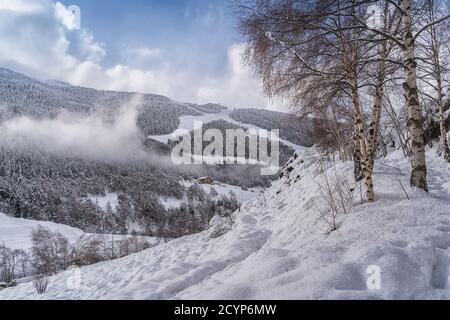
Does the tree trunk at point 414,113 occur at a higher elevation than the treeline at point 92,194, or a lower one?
higher

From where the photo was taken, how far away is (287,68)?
621 cm

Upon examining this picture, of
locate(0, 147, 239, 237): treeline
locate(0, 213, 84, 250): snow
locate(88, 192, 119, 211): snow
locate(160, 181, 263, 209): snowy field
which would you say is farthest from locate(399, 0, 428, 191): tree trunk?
locate(88, 192, 119, 211): snow

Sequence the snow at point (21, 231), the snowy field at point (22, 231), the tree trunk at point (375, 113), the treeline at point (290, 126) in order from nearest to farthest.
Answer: the tree trunk at point (375, 113), the treeline at point (290, 126), the snowy field at point (22, 231), the snow at point (21, 231)

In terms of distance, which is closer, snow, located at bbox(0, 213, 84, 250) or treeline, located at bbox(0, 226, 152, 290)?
treeline, located at bbox(0, 226, 152, 290)

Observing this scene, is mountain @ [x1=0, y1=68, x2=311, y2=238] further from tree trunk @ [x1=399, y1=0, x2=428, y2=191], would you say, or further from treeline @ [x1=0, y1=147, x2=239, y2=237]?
tree trunk @ [x1=399, y1=0, x2=428, y2=191]

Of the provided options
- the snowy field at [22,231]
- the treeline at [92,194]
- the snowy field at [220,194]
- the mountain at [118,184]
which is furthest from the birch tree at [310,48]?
the snowy field at [220,194]

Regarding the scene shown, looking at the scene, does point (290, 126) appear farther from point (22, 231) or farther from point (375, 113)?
point (22, 231)

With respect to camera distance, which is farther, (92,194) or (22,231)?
(92,194)

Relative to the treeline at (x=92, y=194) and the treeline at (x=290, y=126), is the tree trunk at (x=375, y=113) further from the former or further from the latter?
the treeline at (x=92, y=194)

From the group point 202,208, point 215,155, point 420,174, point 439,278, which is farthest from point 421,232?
point 215,155

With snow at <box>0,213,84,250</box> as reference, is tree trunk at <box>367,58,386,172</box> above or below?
above

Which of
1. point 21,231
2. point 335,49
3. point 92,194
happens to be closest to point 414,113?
point 335,49

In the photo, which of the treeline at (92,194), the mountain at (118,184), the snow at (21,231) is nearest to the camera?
the snow at (21,231)

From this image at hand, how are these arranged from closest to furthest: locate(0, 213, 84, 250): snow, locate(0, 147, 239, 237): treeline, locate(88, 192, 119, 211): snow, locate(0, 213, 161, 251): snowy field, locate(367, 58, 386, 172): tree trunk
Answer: locate(367, 58, 386, 172): tree trunk, locate(0, 213, 161, 251): snowy field, locate(0, 213, 84, 250): snow, locate(0, 147, 239, 237): treeline, locate(88, 192, 119, 211): snow
